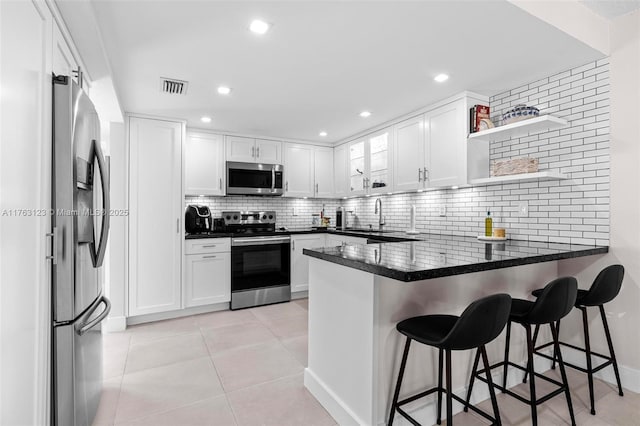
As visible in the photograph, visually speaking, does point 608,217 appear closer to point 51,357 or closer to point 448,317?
point 448,317

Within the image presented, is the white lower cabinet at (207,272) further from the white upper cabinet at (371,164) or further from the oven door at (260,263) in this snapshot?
the white upper cabinet at (371,164)

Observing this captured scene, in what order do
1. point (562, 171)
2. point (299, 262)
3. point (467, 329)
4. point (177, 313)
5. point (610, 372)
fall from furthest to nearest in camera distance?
point (299, 262)
point (177, 313)
point (562, 171)
point (610, 372)
point (467, 329)

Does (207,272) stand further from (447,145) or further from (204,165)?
(447,145)

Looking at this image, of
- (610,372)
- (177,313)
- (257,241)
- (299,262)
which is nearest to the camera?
(610,372)

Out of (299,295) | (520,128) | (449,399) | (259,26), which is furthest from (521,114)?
(299,295)

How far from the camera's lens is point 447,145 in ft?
10.3

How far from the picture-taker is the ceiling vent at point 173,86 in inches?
107

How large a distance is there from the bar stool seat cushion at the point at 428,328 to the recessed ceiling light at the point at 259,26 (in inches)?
73.2

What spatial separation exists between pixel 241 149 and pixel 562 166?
11.5 feet

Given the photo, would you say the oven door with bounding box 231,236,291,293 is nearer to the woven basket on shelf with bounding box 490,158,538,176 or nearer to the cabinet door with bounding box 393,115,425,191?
the cabinet door with bounding box 393,115,425,191

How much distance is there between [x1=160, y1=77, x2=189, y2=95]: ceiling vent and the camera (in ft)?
8.95

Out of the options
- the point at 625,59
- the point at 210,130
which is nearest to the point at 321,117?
the point at 210,130

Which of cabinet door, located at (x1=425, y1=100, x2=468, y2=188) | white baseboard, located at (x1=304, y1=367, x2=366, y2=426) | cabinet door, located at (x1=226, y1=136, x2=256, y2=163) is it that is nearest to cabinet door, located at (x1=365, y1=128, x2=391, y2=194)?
cabinet door, located at (x1=425, y1=100, x2=468, y2=188)

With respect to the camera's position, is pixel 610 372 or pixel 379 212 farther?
pixel 379 212
